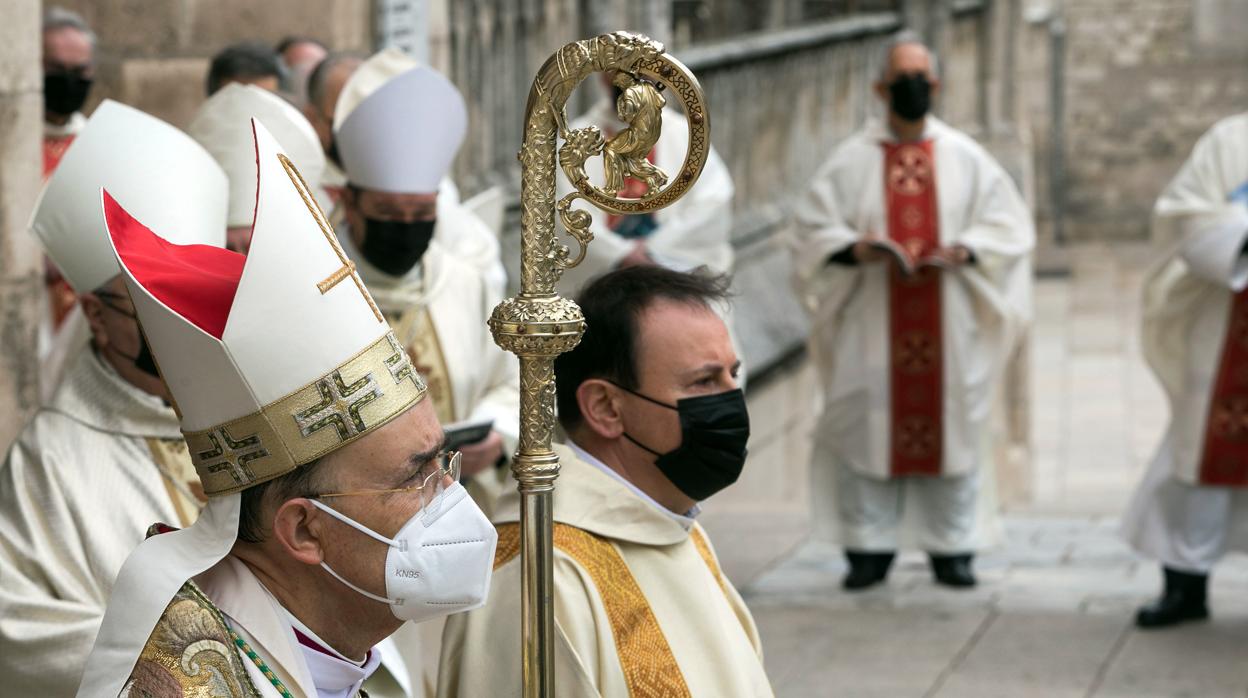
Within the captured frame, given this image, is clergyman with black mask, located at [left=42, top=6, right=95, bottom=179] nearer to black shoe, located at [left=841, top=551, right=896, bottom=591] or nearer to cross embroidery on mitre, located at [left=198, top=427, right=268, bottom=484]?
black shoe, located at [left=841, top=551, right=896, bottom=591]

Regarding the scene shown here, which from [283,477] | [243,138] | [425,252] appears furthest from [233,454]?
[425,252]

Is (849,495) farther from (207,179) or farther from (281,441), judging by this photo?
(281,441)

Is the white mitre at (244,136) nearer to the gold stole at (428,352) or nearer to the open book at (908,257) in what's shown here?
the gold stole at (428,352)

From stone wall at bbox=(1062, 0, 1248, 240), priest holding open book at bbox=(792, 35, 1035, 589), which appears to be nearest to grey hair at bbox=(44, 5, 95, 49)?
priest holding open book at bbox=(792, 35, 1035, 589)

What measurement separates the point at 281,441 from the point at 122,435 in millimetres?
1355

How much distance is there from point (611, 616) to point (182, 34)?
460 centimetres

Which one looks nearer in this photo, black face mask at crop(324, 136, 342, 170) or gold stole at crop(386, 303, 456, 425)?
gold stole at crop(386, 303, 456, 425)

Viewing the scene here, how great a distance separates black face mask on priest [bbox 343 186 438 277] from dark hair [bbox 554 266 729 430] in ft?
4.23

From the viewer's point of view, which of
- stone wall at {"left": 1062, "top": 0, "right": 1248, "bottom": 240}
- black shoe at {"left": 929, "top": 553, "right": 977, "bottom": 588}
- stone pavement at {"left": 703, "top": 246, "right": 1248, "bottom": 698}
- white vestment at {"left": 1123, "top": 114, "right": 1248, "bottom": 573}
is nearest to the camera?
stone pavement at {"left": 703, "top": 246, "right": 1248, "bottom": 698}

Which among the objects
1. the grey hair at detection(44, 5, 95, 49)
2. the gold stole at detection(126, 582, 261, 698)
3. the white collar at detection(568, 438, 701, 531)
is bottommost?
the white collar at detection(568, 438, 701, 531)

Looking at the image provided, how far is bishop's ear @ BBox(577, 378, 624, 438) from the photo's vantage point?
9.52ft

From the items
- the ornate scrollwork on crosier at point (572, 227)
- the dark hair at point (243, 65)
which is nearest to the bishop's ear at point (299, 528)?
the ornate scrollwork on crosier at point (572, 227)

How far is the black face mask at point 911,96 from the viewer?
720 cm

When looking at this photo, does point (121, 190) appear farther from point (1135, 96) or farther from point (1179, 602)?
point (1135, 96)
